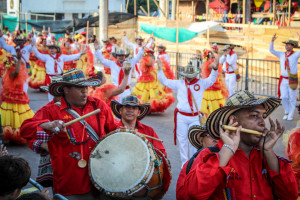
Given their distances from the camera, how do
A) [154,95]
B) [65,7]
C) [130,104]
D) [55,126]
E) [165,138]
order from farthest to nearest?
[65,7], [154,95], [165,138], [130,104], [55,126]

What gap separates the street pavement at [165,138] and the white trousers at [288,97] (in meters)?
0.29

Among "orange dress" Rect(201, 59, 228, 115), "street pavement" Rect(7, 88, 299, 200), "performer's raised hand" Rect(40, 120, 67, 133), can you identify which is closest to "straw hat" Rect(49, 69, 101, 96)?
"performer's raised hand" Rect(40, 120, 67, 133)

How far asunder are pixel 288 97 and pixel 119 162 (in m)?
9.02

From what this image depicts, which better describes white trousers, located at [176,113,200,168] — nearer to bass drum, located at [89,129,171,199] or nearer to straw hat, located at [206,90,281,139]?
bass drum, located at [89,129,171,199]

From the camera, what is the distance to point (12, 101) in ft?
28.7

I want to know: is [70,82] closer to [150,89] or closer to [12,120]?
[12,120]

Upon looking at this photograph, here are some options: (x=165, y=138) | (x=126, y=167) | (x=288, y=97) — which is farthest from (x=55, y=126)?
(x=288, y=97)

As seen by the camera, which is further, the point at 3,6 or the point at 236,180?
the point at 3,6

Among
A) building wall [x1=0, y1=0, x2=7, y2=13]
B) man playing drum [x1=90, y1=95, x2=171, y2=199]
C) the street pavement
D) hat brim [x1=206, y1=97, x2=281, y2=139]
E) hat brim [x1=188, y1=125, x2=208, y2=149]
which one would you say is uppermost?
building wall [x1=0, y1=0, x2=7, y2=13]

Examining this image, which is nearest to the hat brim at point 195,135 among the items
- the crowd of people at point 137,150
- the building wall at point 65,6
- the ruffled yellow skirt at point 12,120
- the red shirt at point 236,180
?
the crowd of people at point 137,150

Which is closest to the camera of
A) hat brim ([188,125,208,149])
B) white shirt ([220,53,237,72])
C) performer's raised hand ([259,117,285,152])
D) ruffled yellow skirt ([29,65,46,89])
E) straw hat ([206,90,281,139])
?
performer's raised hand ([259,117,285,152])

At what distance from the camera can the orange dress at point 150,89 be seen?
12500 mm

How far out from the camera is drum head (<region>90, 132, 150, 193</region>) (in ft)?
11.8

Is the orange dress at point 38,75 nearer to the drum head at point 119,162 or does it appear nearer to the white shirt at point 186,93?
the white shirt at point 186,93
